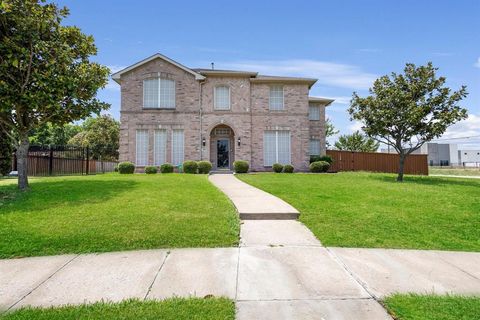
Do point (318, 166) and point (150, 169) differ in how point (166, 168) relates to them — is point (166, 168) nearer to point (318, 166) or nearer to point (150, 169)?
point (150, 169)

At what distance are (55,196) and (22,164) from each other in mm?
3055

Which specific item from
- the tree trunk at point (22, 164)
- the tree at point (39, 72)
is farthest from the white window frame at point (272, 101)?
the tree trunk at point (22, 164)

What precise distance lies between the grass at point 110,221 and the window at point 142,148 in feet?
36.4

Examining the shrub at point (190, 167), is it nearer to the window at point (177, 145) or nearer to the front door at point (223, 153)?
the window at point (177, 145)

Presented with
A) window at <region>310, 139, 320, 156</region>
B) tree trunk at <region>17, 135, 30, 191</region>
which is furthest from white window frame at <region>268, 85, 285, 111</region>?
tree trunk at <region>17, 135, 30, 191</region>

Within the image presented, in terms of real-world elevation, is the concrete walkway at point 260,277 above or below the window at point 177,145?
below

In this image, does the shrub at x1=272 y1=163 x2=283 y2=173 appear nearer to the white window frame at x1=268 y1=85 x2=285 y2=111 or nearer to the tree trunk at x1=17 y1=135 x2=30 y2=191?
the white window frame at x1=268 y1=85 x2=285 y2=111

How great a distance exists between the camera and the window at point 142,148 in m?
21.6

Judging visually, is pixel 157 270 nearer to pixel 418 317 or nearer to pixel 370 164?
pixel 418 317

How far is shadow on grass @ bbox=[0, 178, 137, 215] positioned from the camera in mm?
8445

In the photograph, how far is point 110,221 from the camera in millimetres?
6832

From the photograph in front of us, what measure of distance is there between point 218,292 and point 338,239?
312cm

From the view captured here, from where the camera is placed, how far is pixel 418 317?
3227 mm

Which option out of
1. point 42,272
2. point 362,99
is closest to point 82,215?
point 42,272
